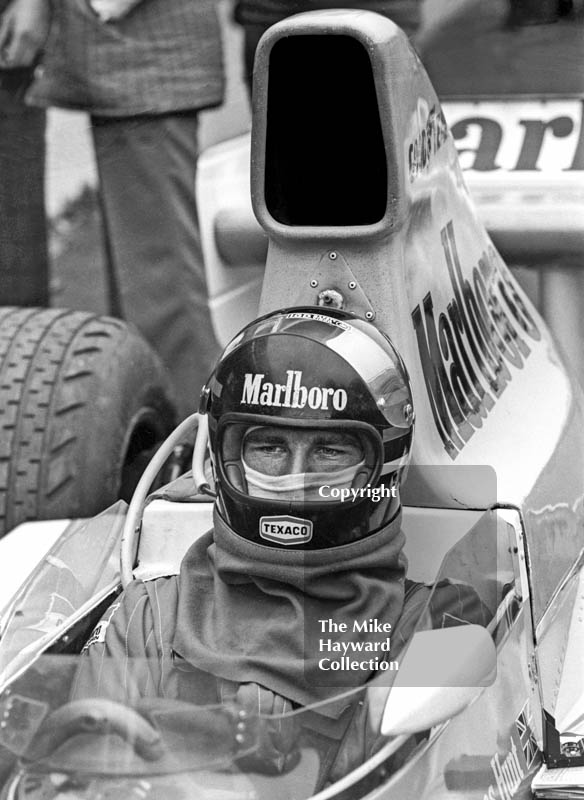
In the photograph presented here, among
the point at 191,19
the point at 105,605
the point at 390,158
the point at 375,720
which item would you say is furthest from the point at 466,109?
the point at 375,720

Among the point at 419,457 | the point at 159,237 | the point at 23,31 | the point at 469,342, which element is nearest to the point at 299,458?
the point at 419,457

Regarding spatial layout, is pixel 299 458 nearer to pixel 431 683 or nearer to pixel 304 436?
pixel 304 436

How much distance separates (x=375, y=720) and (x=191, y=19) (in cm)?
336

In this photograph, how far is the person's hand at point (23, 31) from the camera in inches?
170

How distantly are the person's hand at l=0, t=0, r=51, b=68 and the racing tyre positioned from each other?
153 centimetres

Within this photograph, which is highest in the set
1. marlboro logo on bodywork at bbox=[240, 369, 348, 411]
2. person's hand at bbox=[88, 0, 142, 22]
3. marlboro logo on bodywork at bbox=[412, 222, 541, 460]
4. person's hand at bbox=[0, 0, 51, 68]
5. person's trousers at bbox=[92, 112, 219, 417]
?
person's hand at bbox=[88, 0, 142, 22]

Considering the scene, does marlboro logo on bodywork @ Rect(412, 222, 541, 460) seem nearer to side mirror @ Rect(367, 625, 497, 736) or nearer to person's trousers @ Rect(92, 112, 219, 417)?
side mirror @ Rect(367, 625, 497, 736)

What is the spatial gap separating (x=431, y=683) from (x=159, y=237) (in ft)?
10.5

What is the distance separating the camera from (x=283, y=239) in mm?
2250

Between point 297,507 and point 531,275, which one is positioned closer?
point 297,507

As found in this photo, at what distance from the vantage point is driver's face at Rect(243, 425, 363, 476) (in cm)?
181

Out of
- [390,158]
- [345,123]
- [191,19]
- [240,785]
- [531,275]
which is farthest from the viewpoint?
[191,19]

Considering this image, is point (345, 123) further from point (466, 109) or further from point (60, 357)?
point (466, 109)

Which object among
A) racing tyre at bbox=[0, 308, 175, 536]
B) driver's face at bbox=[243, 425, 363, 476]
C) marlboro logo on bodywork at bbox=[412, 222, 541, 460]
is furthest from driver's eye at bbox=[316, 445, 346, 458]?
racing tyre at bbox=[0, 308, 175, 536]
